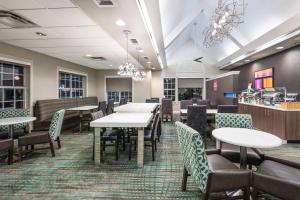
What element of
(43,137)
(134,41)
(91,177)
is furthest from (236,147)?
(43,137)

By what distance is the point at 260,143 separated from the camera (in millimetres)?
2076

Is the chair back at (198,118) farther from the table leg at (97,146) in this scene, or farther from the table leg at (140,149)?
the table leg at (97,146)

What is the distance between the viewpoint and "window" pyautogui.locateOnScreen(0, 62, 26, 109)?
5163 mm

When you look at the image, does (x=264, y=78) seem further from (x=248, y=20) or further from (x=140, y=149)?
(x=140, y=149)

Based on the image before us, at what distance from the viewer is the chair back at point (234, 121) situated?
308 centimetres

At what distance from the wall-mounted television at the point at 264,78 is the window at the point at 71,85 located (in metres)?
7.81

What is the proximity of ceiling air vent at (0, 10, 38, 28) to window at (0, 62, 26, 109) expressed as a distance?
6.67 ft

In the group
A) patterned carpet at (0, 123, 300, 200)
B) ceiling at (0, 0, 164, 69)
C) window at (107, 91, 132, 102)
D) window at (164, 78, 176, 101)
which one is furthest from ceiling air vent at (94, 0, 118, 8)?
window at (164, 78, 176, 101)

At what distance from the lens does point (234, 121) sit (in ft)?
10.3

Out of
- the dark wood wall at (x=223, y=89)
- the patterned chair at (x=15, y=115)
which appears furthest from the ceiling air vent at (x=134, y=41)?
the dark wood wall at (x=223, y=89)

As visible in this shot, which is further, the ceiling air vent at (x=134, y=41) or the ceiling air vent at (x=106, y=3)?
the ceiling air vent at (x=134, y=41)

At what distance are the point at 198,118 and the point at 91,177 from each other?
2683mm

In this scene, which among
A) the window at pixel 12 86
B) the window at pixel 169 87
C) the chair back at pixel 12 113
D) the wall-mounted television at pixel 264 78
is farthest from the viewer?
the window at pixel 169 87

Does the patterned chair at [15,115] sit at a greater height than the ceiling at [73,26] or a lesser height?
lesser
